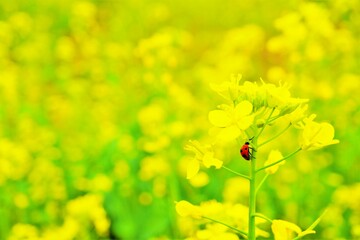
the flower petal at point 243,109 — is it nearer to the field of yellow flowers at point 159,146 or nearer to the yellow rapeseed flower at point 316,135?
the yellow rapeseed flower at point 316,135

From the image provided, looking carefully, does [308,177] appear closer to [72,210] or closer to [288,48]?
[288,48]

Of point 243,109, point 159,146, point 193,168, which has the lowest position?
point 193,168

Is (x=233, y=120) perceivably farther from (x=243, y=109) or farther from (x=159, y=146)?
(x=159, y=146)

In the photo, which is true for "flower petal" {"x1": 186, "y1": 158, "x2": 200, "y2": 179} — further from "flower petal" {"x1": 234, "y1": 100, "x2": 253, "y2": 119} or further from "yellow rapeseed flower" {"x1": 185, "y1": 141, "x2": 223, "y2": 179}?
"flower petal" {"x1": 234, "y1": 100, "x2": 253, "y2": 119}

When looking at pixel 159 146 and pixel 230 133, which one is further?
pixel 159 146

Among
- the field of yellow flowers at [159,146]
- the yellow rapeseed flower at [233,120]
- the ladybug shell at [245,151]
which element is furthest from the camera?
the field of yellow flowers at [159,146]

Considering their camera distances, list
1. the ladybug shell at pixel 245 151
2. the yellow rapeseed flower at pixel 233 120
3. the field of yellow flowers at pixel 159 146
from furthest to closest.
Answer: the field of yellow flowers at pixel 159 146
the ladybug shell at pixel 245 151
the yellow rapeseed flower at pixel 233 120

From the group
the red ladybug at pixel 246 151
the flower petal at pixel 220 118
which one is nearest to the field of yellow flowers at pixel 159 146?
the red ladybug at pixel 246 151

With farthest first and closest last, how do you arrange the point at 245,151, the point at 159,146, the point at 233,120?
the point at 159,146 → the point at 245,151 → the point at 233,120

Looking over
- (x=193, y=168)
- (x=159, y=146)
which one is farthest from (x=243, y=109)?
(x=159, y=146)

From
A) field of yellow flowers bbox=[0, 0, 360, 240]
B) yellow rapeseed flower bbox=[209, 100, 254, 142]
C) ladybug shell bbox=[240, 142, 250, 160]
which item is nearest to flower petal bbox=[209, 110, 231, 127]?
yellow rapeseed flower bbox=[209, 100, 254, 142]

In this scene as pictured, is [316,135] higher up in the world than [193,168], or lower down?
higher up

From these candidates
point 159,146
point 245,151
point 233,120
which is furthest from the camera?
point 159,146
